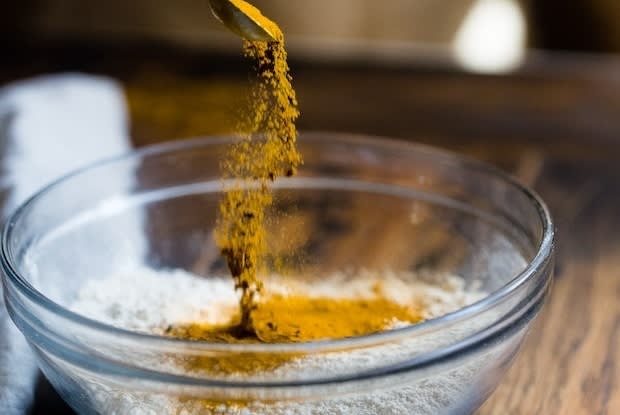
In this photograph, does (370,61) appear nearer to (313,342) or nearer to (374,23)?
(374,23)

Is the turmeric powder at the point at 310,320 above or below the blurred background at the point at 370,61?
below

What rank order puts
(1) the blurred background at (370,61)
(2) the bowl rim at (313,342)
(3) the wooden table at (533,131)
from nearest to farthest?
(2) the bowl rim at (313,342), (3) the wooden table at (533,131), (1) the blurred background at (370,61)

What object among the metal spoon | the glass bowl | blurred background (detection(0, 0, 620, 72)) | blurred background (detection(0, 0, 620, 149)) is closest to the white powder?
the glass bowl

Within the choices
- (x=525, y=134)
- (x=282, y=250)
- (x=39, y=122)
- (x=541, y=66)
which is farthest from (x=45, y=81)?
(x=541, y=66)

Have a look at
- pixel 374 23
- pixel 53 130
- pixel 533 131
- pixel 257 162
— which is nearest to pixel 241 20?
pixel 257 162

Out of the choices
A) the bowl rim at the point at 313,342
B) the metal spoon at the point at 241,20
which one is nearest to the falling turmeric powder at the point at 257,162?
the metal spoon at the point at 241,20

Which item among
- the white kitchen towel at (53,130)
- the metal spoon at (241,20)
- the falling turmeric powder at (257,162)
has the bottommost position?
the white kitchen towel at (53,130)

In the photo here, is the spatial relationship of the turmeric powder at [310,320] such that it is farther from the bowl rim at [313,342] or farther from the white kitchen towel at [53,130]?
the white kitchen towel at [53,130]
